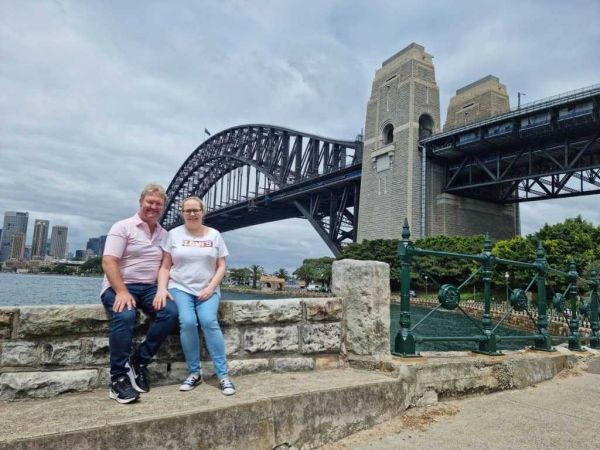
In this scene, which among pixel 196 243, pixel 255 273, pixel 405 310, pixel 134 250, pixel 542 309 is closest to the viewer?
pixel 134 250

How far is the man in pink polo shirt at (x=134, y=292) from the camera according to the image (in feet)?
7.30

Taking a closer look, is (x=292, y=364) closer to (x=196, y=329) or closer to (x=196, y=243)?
(x=196, y=329)

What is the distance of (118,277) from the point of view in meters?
2.38

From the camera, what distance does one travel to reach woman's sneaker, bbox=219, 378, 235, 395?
2266 mm

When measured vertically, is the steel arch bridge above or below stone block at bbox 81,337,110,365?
above

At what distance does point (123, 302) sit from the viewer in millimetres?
2309

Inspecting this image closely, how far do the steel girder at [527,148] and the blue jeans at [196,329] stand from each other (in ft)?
90.4

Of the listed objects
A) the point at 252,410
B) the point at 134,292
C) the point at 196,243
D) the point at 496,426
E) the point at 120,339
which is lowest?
the point at 496,426

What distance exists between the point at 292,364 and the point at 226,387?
2.21 feet

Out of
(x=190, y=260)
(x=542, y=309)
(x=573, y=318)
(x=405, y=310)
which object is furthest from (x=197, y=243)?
(x=573, y=318)

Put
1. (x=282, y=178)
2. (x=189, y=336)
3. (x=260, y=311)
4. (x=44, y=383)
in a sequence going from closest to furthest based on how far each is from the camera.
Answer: (x=44, y=383) < (x=189, y=336) < (x=260, y=311) < (x=282, y=178)

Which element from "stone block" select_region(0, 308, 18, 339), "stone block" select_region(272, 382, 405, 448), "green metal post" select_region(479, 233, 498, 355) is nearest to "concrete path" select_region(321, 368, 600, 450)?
"stone block" select_region(272, 382, 405, 448)

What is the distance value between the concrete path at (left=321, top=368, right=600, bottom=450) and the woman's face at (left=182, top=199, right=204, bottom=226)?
1.48 metres

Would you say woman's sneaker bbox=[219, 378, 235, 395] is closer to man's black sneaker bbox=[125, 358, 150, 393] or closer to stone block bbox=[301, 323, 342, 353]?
man's black sneaker bbox=[125, 358, 150, 393]
